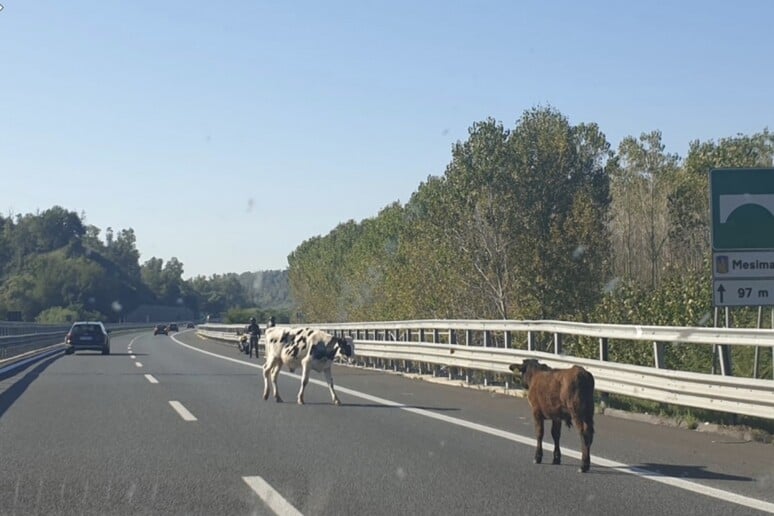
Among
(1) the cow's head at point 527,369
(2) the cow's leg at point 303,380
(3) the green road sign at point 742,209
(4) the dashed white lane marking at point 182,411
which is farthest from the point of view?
(2) the cow's leg at point 303,380

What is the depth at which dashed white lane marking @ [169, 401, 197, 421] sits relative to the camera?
12898 millimetres

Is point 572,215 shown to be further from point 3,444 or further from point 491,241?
point 3,444

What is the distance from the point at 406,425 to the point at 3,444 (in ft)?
15.6

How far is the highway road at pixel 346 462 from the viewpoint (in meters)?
7.25

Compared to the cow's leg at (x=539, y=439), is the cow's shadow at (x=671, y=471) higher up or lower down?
lower down

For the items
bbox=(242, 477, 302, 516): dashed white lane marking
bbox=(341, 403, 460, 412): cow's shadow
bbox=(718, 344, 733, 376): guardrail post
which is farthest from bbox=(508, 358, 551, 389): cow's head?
bbox=(341, 403, 460, 412): cow's shadow

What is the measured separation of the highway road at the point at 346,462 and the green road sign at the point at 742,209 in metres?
3.11

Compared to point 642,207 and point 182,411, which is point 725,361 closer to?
point 182,411

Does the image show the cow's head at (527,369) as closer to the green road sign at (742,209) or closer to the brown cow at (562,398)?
the brown cow at (562,398)

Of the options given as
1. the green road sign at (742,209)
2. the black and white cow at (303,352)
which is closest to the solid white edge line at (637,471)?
the black and white cow at (303,352)

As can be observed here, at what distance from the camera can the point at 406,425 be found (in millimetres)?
12195

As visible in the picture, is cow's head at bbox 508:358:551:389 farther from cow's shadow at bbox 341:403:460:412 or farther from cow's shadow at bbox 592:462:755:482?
cow's shadow at bbox 341:403:460:412

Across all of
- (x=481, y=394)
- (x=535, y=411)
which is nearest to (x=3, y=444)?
(x=535, y=411)

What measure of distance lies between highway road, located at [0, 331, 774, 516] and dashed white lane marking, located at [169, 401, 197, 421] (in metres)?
0.07
